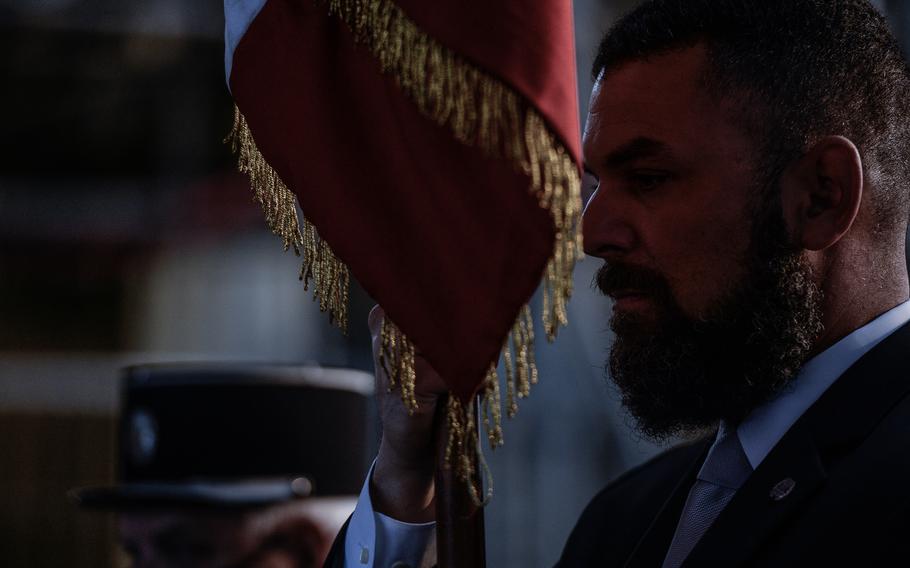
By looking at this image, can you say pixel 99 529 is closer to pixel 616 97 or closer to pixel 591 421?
pixel 591 421

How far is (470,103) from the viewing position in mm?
1564

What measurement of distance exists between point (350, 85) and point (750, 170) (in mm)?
677

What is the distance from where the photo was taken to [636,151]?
195 centimetres

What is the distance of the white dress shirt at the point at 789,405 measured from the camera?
1916 mm

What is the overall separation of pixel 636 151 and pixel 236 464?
160 cm

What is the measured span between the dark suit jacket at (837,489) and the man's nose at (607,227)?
403mm

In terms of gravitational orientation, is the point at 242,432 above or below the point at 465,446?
below

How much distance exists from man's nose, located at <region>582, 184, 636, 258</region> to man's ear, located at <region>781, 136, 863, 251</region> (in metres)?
0.26

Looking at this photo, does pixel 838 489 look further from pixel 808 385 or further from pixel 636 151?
pixel 636 151

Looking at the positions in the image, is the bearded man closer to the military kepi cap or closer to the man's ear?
the man's ear

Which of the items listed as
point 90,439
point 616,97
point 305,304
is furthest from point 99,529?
point 616,97

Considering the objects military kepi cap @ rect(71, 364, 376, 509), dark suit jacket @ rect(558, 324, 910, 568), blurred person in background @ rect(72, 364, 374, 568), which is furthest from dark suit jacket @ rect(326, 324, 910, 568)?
military kepi cap @ rect(71, 364, 376, 509)

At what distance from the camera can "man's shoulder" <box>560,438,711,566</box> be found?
7.22 feet

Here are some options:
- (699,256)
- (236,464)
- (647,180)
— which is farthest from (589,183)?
(236,464)
